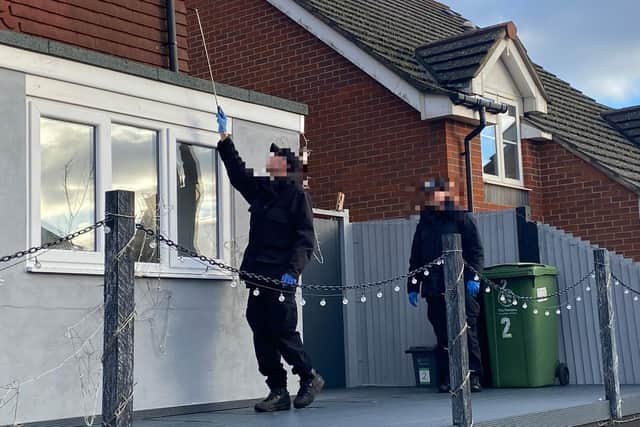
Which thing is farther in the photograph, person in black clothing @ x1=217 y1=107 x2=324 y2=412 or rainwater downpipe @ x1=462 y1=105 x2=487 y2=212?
rainwater downpipe @ x1=462 y1=105 x2=487 y2=212

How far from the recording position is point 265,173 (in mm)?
8750

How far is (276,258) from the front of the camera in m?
8.17

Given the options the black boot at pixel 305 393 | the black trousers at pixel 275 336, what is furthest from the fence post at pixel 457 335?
the black boot at pixel 305 393

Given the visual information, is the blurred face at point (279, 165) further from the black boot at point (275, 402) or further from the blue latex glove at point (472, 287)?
the blue latex glove at point (472, 287)

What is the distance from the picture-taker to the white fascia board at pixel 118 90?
24.6 ft

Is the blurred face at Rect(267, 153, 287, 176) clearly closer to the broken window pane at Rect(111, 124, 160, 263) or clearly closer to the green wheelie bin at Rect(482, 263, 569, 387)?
the broken window pane at Rect(111, 124, 160, 263)

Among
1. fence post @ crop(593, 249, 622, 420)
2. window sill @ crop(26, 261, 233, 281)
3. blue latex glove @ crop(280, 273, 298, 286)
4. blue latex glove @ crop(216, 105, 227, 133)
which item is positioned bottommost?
fence post @ crop(593, 249, 622, 420)

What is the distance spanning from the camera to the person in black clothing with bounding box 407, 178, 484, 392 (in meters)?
10.1

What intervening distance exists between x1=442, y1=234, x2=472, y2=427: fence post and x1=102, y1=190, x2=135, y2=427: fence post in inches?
109

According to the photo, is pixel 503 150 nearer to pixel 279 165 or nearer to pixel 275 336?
pixel 279 165

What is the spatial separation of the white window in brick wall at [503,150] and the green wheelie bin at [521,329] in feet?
9.38

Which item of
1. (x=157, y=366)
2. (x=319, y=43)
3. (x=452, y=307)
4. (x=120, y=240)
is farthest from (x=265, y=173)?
(x=319, y=43)

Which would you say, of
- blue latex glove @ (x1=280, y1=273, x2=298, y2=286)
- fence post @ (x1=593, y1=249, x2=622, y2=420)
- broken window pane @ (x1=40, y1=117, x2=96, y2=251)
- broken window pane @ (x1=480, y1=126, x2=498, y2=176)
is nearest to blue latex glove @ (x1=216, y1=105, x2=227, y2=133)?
broken window pane @ (x1=40, y1=117, x2=96, y2=251)

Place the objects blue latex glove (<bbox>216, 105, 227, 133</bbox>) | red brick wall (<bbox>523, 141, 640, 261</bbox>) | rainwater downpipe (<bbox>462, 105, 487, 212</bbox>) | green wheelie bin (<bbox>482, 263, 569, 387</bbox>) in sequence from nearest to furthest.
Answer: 1. blue latex glove (<bbox>216, 105, 227, 133</bbox>)
2. green wheelie bin (<bbox>482, 263, 569, 387</bbox>)
3. rainwater downpipe (<bbox>462, 105, 487, 212</bbox>)
4. red brick wall (<bbox>523, 141, 640, 261</bbox>)
